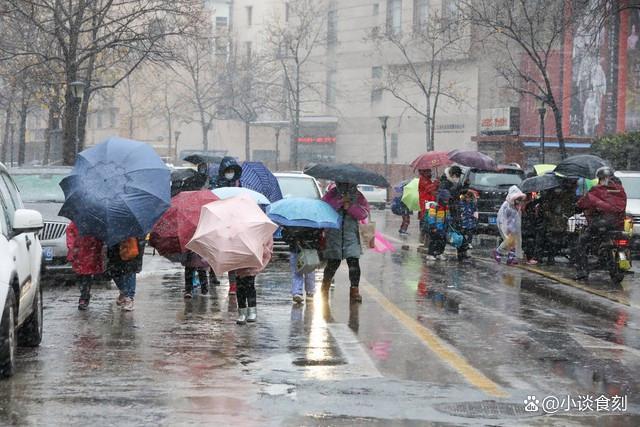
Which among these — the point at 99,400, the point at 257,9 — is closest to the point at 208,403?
the point at 99,400

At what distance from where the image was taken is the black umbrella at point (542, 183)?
775 inches

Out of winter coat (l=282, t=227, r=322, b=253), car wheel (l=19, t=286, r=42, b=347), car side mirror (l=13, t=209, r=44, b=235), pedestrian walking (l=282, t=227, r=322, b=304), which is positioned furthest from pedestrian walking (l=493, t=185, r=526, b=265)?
car side mirror (l=13, t=209, r=44, b=235)

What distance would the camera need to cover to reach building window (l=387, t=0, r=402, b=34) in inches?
2625

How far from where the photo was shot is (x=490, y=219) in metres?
27.0

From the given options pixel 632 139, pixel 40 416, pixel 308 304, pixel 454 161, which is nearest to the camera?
pixel 40 416

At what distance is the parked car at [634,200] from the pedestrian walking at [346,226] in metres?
9.99

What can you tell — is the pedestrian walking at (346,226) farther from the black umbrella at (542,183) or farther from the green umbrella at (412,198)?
the green umbrella at (412,198)

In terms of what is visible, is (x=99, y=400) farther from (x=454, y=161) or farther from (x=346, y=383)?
(x=454, y=161)

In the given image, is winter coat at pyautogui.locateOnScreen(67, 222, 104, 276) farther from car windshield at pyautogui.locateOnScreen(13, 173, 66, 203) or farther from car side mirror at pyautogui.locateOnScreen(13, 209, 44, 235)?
car windshield at pyautogui.locateOnScreen(13, 173, 66, 203)

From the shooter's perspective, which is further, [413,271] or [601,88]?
[601,88]

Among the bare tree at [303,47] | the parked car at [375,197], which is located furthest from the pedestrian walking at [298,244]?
the bare tree at [303,47]

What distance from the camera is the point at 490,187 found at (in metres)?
27.6

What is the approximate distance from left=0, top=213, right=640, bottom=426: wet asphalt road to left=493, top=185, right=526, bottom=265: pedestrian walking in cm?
477

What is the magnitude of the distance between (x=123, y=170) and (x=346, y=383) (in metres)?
5.13
